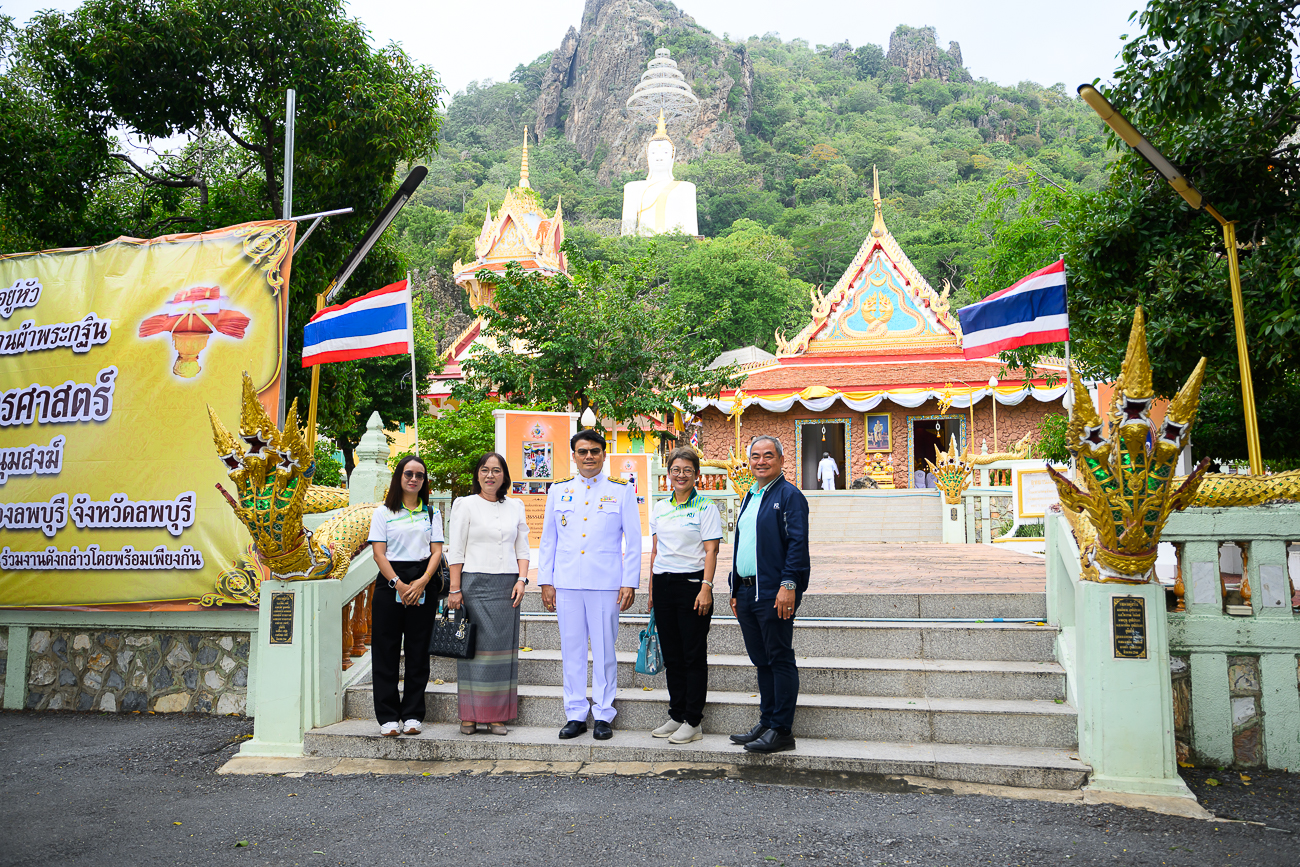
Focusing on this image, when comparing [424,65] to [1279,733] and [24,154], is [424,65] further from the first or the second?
[1279,733]

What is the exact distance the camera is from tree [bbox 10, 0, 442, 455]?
8.78 metres

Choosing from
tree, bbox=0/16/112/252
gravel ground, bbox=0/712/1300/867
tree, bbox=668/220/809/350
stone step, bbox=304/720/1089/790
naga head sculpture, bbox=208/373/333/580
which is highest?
tree, bbox=668/220/809/350

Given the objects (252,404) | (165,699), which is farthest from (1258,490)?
(165,699)

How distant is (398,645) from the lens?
17.0ft

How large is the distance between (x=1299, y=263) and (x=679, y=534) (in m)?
3.97

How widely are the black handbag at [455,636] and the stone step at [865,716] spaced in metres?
0.57

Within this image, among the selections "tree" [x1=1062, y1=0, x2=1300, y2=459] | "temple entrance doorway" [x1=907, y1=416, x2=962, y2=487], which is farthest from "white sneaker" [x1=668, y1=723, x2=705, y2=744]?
"temple entrance doorway" [x1=907, y1=416, x2=962, y2=487]

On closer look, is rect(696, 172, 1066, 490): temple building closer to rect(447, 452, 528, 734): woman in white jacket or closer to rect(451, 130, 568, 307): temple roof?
rect(451, 130, 568, 307): temple roof

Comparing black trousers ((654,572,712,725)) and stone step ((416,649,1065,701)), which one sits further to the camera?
stone step ((416,649,1065,701))

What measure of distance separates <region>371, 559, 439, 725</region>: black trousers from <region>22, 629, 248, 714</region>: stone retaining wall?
1.83m

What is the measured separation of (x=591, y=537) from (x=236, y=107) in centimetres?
745

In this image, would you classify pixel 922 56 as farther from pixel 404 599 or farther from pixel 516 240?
pixel 404 599

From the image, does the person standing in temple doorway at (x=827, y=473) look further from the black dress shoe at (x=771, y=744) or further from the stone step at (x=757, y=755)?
the black dress shoe at (x=771, y=744)

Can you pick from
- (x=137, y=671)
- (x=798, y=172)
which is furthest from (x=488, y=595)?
(x=798, y=172)
